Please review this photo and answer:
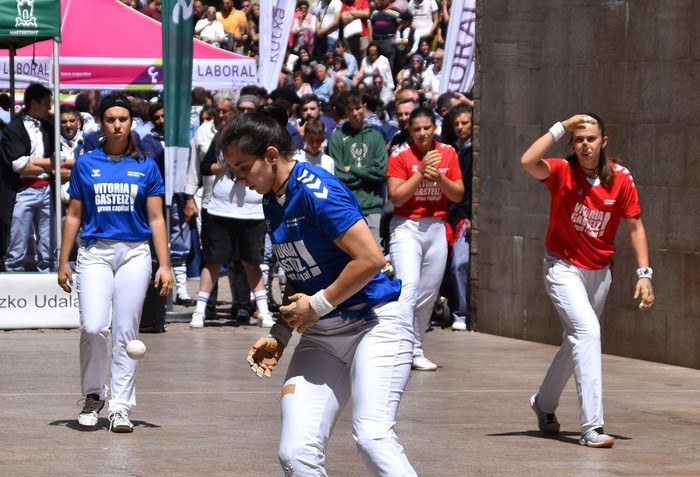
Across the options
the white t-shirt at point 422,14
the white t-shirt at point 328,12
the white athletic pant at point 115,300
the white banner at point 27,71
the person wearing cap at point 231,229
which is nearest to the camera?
the white athletic pant at point 115,300

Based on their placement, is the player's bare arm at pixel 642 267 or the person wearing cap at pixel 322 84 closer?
the player's bare arm at pixel 642 267

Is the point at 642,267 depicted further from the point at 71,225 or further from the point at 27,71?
the point at 27,71

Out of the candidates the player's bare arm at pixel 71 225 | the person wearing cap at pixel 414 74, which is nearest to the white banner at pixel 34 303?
the player's bare arm at pixel 71 225

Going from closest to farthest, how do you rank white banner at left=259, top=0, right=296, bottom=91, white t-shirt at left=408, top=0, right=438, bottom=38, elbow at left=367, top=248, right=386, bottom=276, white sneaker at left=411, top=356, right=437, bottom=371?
elbow at left=367, top=248, right=386, bottom=276 → white sneaker at left=411, top=356, right=437, bottom=371 → white banner at left=259, top=0, right=296, bottom=91 → white t-shirt at left=408, top=0, right=438, bottom=38

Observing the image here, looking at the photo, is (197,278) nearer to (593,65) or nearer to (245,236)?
(245,236)

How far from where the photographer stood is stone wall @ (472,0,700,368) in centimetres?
1124

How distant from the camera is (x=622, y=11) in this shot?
11.8 meters

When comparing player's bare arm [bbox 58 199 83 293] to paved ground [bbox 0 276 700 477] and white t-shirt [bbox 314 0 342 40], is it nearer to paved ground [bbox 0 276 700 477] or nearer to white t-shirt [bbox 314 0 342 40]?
paved ground [bbox 0 276 700 477]

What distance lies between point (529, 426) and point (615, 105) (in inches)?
152

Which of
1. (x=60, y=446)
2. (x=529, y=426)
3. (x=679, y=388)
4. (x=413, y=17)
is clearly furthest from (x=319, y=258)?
(x=413, y=17)

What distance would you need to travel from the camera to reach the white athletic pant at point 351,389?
5.26 meters

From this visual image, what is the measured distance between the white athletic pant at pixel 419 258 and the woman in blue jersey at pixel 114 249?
2.43 metres

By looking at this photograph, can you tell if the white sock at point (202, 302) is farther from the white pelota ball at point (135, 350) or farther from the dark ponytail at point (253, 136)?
the dark ponytail at point (253, 136)

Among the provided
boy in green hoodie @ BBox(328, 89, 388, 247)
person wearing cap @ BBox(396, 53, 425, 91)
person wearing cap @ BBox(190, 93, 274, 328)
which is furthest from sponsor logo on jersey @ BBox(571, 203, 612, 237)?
person wearing cap @ BBox(396, 53, 425, 91)
